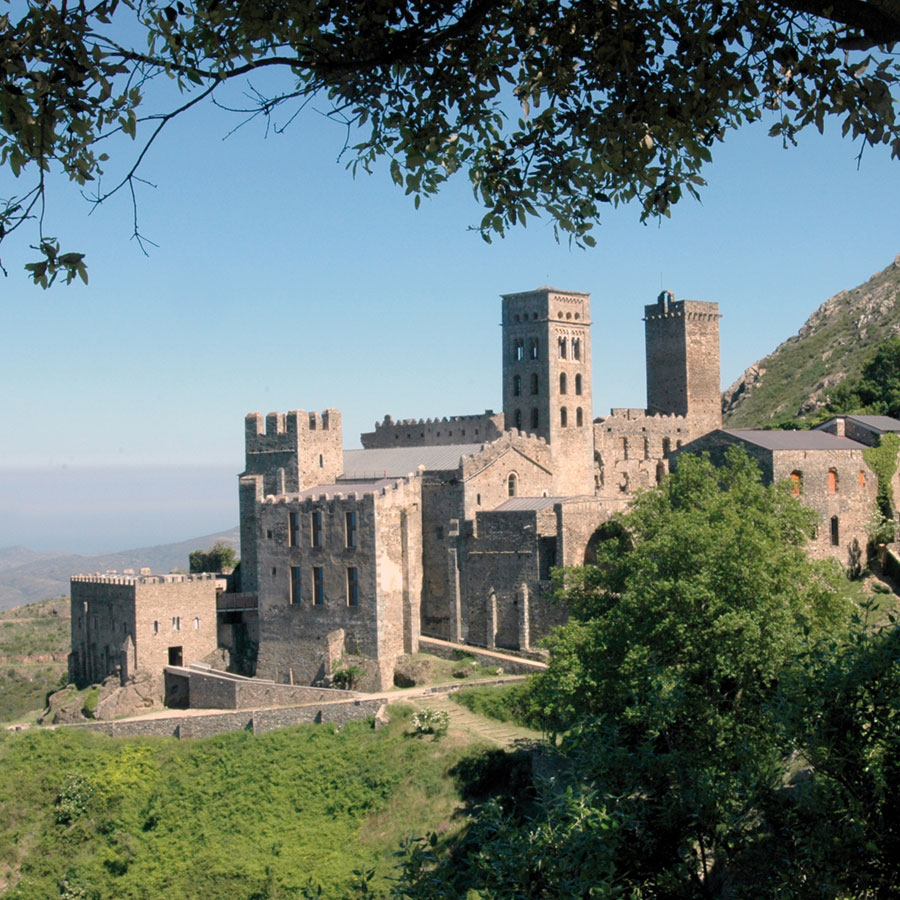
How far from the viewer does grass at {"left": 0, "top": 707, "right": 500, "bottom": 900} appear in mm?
32916

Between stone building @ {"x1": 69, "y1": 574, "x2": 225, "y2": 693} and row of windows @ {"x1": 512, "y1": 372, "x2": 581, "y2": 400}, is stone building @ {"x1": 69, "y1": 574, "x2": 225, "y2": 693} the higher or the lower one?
the lower one

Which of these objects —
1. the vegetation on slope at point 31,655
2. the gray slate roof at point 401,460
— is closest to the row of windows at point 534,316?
the gray slate roof at point 401,460

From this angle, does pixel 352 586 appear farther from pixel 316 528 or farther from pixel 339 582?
pixel 316 528

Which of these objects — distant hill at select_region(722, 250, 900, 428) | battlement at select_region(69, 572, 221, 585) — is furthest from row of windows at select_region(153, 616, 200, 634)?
distant hill at select_region(722, 250, 900, 428)

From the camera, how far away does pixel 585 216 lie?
39.2 feet

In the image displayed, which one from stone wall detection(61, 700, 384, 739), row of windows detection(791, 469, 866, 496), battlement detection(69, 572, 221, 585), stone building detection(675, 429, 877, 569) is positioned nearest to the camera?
stone wall detection(61, 700, 384, 739)

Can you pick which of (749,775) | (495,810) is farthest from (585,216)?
(749,775)

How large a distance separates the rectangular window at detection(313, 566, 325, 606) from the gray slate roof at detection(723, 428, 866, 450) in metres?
16.4

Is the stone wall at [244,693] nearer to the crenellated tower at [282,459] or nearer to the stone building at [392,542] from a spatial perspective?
the stone building at [392,542]

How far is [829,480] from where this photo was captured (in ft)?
137

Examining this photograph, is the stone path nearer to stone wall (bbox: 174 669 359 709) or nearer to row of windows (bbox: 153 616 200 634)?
stone wall (bbox: 174 669 359 709)

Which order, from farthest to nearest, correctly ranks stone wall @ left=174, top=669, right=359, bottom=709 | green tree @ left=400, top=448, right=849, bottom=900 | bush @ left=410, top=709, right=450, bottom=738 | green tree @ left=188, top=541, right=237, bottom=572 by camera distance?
1. green tree @ left=188, top=541, right=237, bottom=572
2. stone wall @ left=174, top=669, right=359, bottom=709
3. bush @ left=410, top=709, right=450, bottom=738
4. green tree @ left=400, top=448, right=849, bottom=900

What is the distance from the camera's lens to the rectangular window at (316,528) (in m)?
43.5

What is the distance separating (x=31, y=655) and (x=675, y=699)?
222ft
